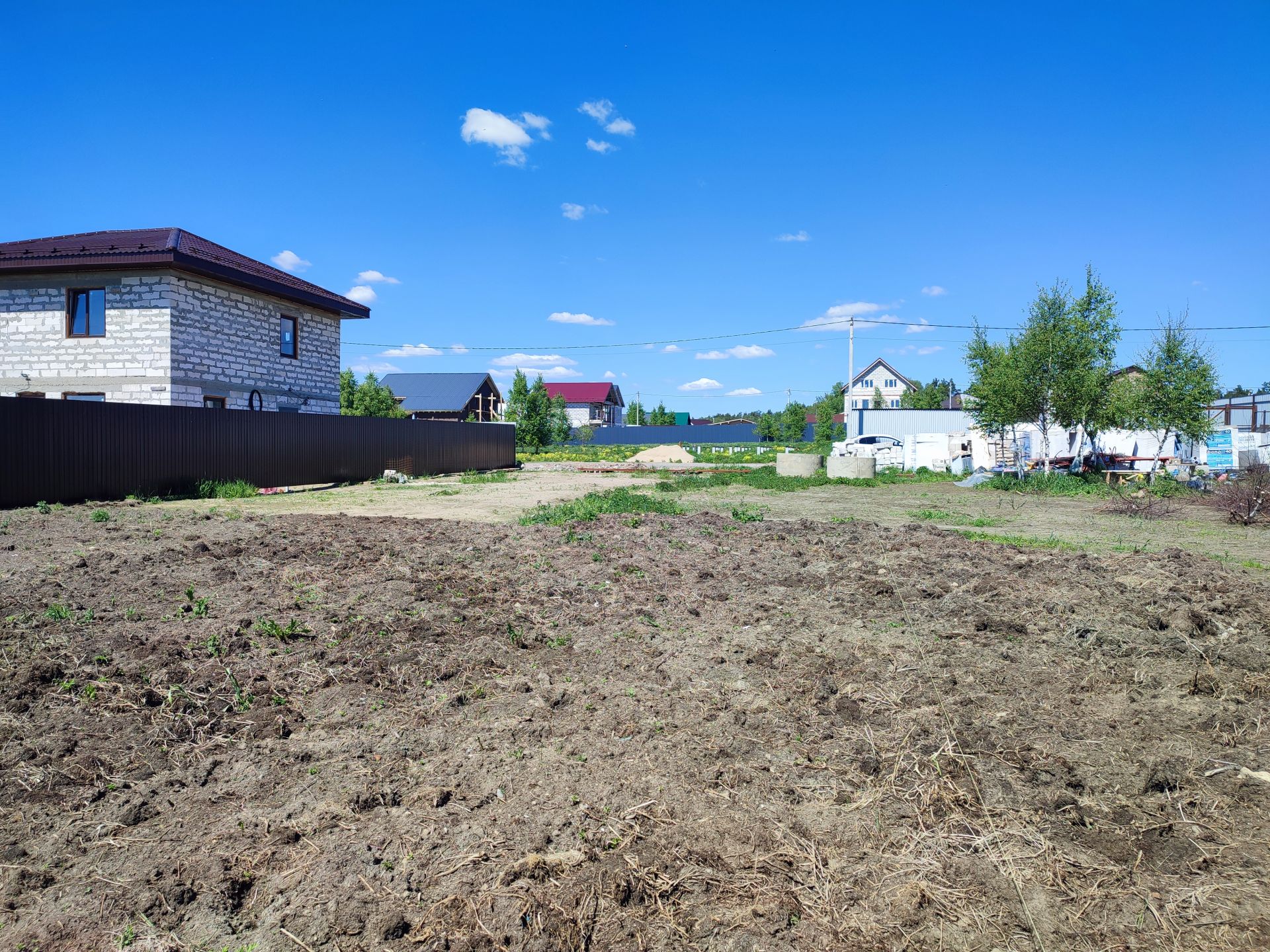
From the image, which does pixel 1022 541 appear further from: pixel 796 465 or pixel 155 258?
pixel 155 258

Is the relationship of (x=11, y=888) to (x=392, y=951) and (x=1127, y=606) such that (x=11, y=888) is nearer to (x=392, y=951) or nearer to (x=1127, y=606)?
(x=392, y=951)

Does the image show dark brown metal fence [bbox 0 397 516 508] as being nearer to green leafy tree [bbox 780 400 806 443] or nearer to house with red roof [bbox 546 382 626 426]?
green leafy tree [bbox 780 400 806 443]

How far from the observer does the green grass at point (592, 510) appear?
9984 mm

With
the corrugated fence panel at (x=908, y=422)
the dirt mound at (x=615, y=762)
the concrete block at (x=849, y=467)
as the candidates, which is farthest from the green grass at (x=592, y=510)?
the corrugated fence panel at (x=908, y=422)

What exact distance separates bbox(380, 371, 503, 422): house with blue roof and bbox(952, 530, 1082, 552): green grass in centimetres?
5346

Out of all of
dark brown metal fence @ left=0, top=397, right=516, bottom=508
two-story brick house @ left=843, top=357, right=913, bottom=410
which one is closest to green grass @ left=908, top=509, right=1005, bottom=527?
dark brown metal fence @ left=0, top=397, right=516, bottom=508

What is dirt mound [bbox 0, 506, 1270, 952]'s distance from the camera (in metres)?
2.33

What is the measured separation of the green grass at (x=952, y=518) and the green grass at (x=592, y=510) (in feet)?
14.9

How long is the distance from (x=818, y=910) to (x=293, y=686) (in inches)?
116

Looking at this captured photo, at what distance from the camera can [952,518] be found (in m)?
13.2

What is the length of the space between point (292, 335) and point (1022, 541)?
2081cm

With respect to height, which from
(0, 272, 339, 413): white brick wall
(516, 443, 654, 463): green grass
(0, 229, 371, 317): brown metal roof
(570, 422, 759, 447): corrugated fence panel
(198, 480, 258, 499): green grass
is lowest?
(198, 480, 258, 499): green grass

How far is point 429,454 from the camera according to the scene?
25.8 meters

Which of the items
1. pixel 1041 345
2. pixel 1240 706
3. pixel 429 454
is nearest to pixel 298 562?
pixel 1240 706
